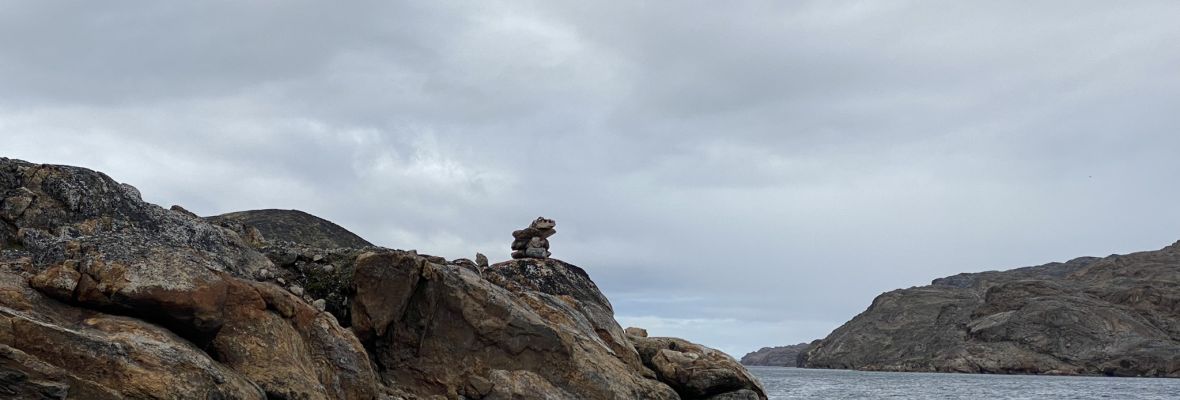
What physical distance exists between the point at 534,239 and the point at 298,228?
1135cm

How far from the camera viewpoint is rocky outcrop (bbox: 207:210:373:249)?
40875 millimetres

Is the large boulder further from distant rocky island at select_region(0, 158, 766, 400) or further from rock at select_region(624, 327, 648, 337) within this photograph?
rock at select_region(624, 327, 648, 337)

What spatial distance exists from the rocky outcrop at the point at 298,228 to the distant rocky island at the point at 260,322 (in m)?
10.2

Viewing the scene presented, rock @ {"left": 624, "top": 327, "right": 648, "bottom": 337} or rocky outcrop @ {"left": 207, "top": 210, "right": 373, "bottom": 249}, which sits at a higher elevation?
rocky outcrop @ {"left": 207, "top": 210, "right": 373, "bottom": 249}

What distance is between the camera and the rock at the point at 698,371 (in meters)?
33.5

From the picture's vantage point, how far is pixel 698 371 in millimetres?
33500

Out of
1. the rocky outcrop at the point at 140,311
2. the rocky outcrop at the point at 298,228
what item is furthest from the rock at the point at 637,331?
the rocky outcrop at the point at 140,311

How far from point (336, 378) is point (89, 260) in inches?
234

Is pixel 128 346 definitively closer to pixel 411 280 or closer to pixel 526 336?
pixel 411 280

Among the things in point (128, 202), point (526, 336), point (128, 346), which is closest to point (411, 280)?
point (526, 336)

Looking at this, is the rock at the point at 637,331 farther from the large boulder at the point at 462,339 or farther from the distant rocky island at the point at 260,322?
the large boulder at the point at 462,339

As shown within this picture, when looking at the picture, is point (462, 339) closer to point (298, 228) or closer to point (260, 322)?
point (260, 322)

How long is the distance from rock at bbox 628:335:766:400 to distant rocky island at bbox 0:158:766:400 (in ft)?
0.22

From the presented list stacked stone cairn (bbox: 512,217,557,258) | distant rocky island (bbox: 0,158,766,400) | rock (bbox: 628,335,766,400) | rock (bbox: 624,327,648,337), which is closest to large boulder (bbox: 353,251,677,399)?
distant rocky island (bbox: 0,158,766,400)
